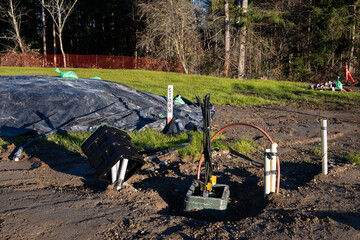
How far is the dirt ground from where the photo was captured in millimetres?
3213

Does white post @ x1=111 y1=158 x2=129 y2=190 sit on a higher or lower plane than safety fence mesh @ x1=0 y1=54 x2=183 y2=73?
lower

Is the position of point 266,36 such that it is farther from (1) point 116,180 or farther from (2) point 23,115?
(1) point 116,180

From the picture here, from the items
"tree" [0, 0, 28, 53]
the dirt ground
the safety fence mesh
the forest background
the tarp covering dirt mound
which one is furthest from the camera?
"tree" [0, 0, 28, 53]

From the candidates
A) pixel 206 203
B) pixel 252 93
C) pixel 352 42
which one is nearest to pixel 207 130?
pixel 206 203

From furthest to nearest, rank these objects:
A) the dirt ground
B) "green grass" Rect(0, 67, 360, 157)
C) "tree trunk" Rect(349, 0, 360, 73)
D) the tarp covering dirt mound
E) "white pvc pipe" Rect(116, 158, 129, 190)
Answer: "tree trunk" Rect(349, 0, 360, 73)
the tarp covering dirt mound
"green grass" Rect(0, 67, 360, 157)
"white pvc pipe" Rect(116, 158, 129, 190)
the dirt ground

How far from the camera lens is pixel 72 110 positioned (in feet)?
24.1

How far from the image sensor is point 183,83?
17000 millimetres

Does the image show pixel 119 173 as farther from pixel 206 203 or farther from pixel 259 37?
pixel 259 37

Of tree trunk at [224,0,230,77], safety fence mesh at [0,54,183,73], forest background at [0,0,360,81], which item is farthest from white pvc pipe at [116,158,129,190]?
safety fence mesh at [0,54,183,73]

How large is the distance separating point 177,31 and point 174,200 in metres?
22.0

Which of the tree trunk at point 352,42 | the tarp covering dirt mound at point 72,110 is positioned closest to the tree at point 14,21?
the tree trunk at point 352,42

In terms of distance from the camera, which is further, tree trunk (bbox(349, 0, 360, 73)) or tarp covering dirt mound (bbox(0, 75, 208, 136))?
tree trunk (bbox(349, 0, 360, 73))

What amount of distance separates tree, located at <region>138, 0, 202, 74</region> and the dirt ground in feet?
65.3

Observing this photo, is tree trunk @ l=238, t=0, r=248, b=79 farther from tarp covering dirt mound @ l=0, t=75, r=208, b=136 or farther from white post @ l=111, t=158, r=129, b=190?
white post @ l=111, t=158, r=129, b=190
